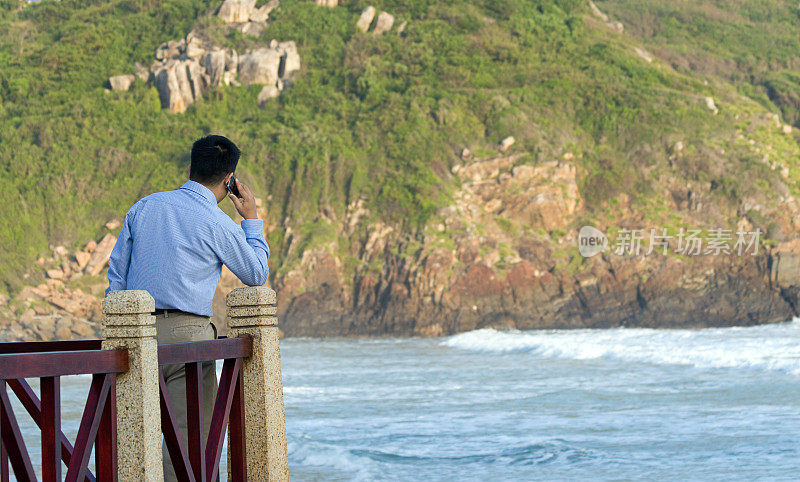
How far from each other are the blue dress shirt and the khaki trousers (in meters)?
0.06

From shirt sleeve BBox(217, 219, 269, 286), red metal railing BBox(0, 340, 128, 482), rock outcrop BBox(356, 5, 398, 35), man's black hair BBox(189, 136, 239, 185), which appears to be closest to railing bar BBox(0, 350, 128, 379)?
red metal railing BBox(0, 340, 128, 482)

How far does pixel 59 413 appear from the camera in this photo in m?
3.22

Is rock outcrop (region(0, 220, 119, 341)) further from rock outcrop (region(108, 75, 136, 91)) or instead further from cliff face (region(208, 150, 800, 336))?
rock outcrop (region(108, 75, 136, 91))

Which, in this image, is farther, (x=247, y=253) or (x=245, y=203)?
(x=245, y=203)

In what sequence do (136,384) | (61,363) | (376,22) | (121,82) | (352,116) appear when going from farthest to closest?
(376,22) < (121,82) < (352,116) < (136,384) < (61,363)

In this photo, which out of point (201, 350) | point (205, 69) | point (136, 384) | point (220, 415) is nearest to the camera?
point (136, 384)

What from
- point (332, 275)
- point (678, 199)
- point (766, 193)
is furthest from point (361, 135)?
point (766, 193)

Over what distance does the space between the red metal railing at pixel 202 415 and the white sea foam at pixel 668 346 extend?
12.9m

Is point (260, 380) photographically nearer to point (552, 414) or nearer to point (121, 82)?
point (552, 414)

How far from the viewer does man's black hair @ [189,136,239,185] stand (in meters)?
3.79

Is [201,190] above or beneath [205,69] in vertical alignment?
beneath

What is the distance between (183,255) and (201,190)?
309mm

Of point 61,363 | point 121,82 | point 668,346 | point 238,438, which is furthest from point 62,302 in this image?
point 61,363

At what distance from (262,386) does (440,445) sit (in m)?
5.30
